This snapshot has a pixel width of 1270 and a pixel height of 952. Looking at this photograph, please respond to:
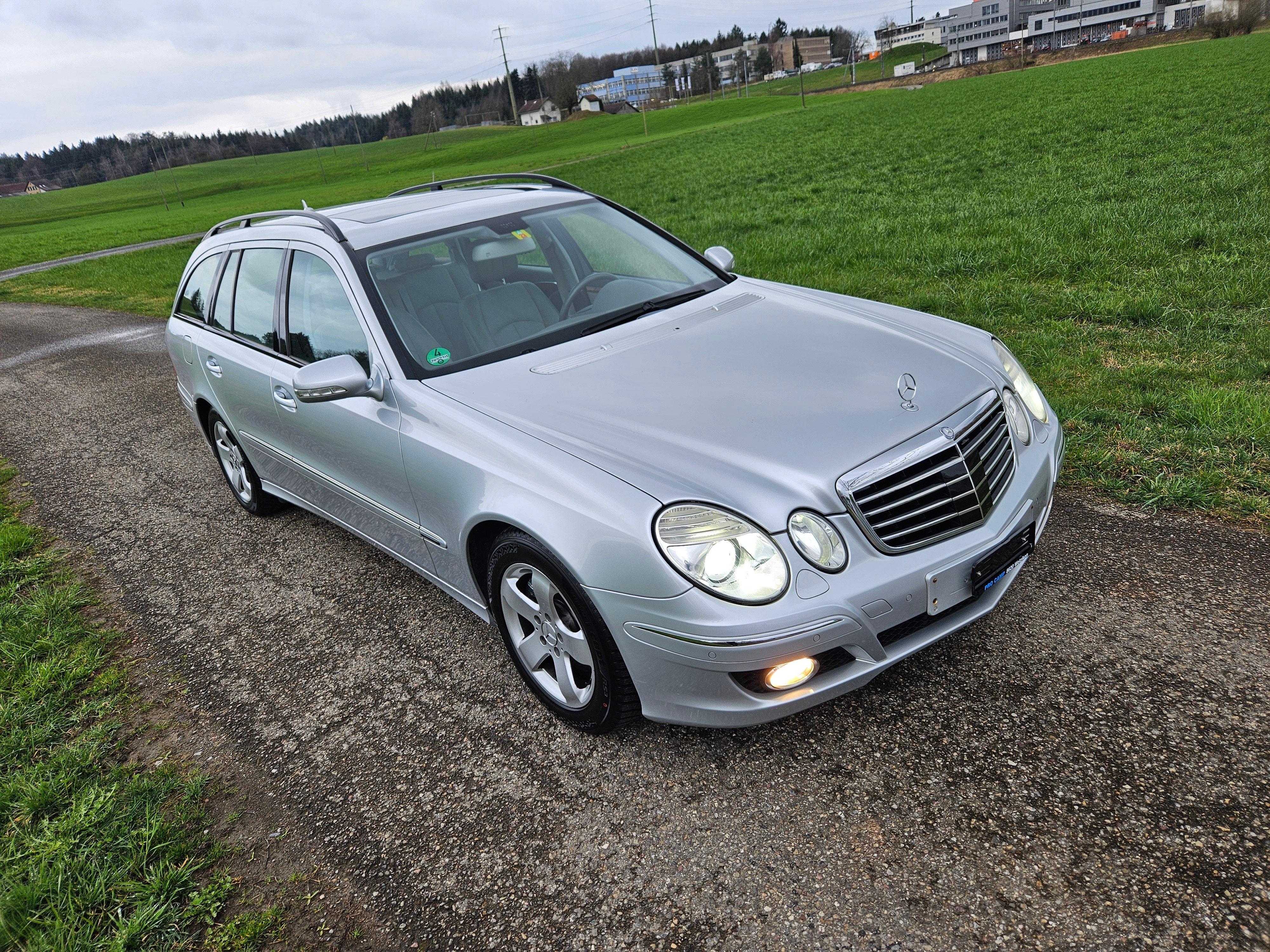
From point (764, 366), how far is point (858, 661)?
43.5 inches

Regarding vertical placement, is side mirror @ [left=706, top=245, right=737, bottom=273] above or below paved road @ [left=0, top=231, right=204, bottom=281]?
above

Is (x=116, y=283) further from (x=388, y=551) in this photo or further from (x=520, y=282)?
(x=520, y=282)

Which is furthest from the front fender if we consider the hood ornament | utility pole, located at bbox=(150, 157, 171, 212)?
utility pole, located at bbox=(150, 157, 171, 212)

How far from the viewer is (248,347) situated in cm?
436

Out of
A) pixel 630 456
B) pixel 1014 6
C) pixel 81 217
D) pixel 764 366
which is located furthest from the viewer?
pixel 1014 6

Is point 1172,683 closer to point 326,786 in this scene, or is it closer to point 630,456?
point 630,456

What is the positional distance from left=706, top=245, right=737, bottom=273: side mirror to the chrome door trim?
2.00 meters

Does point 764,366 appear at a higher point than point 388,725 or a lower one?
higher

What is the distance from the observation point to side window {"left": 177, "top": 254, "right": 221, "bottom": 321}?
4.95 m

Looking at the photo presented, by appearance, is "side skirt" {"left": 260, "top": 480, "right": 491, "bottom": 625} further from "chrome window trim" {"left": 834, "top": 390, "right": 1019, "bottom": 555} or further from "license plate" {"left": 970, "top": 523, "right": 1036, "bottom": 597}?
"license plate" {"left": 970, "top": 523, "right": 1036, "bottom": 597}

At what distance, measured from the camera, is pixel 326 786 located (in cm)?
286

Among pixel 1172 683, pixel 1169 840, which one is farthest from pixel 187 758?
pixel 1172 683

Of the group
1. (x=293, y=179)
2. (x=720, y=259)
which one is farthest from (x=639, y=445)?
(x=293, y=179)

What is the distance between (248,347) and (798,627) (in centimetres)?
341
